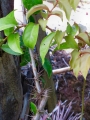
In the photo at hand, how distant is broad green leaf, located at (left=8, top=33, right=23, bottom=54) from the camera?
40 cm

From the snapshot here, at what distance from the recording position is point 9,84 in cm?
54

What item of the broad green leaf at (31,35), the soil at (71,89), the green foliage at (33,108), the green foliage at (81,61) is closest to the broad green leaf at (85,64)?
the green foliage at (81,61)

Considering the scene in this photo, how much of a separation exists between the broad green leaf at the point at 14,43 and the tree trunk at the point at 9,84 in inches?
3.3

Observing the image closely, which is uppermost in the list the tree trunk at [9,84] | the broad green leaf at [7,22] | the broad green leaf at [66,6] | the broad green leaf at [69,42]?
the broad green leaf at [66,6]

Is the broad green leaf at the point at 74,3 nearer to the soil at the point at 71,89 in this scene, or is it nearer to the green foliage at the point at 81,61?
the green foliage at the point at 81,61

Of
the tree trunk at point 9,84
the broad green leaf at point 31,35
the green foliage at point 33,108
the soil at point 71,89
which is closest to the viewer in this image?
the broad green leaf at point 31,35

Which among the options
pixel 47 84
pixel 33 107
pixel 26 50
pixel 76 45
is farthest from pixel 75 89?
pixel 76 45

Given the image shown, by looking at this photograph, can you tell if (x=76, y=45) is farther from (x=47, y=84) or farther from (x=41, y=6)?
(x=47, y=84)

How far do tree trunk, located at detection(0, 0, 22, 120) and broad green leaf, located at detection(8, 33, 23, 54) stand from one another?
8 centimetres

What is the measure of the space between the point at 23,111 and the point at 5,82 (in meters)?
0.15

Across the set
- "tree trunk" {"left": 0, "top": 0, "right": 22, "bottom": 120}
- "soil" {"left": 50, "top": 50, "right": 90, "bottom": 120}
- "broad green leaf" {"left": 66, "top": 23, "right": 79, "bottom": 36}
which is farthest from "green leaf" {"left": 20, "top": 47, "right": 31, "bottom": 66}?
"soil" {"left": 50, "top": 50, "right": 90, "bottom": 120}

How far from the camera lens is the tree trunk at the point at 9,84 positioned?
511mm

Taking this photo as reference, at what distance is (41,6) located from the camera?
39 centimetres

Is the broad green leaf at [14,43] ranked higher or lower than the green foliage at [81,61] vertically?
higher
